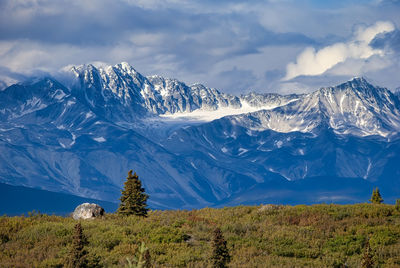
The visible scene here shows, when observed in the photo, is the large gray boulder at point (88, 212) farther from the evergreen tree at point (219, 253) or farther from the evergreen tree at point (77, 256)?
the evergreen tree at point (219, 253)

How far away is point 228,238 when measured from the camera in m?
26.0

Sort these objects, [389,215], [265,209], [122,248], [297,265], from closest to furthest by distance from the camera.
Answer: [297,265] → [122,248] → [389,215] → [265,209]

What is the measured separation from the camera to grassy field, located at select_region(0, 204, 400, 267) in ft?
72.5

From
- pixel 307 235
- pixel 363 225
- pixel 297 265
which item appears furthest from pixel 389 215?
pixel 297 265

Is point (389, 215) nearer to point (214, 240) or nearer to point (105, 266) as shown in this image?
point (214, 240)

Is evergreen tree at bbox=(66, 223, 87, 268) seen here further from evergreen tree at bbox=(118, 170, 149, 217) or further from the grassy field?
evergreen tree at bbox=(118, 170, 149, 217)

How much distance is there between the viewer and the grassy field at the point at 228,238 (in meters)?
22.1

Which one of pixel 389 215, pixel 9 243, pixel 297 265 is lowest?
pixel 297 265

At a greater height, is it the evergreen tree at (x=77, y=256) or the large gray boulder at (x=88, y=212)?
the large gray boulder at (x=88, y=212)

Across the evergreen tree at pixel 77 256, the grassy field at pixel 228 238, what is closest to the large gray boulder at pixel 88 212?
the grassy field at pixel 228 238

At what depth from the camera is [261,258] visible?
22719mm

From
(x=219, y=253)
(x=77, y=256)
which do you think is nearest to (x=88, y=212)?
(x=77, y=256)

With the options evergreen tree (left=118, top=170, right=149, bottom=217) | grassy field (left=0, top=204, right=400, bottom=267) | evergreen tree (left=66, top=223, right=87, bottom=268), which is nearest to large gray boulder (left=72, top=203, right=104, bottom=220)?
grassy field (left=0, top=204, right=400, bottom=267)

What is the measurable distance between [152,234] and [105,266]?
17.7 ft
